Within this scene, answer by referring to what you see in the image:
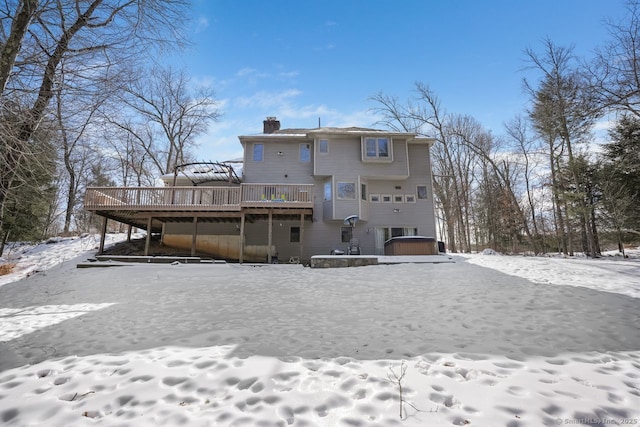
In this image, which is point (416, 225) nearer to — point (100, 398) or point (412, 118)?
point (412, 118)

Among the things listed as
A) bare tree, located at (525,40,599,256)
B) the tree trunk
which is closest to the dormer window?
bare tree, located at (525,40,599,256)

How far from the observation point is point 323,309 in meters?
5.43

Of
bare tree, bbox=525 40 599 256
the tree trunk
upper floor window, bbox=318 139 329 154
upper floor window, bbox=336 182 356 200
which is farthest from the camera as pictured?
upper floor window, bbox=318 139 329 154

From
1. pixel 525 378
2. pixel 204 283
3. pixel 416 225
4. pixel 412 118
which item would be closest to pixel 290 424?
pixel 525 378

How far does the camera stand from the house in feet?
48.7

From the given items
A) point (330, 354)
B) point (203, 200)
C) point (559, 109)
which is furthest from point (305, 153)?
point (330, 354)

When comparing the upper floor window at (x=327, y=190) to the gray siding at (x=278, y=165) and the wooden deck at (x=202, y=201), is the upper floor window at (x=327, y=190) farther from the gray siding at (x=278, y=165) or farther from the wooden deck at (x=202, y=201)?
the wooden deck at (x=202, y=201)

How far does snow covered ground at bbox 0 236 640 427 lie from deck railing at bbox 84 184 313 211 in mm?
5725

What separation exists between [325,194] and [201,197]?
6.43 m

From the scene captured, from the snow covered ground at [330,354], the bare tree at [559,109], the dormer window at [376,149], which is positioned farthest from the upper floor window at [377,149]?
the snow covered ground at [330,354]

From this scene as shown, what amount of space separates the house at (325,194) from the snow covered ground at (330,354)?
7827mm

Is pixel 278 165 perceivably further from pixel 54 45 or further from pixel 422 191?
pixel 54 45

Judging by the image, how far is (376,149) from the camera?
52.2 feet

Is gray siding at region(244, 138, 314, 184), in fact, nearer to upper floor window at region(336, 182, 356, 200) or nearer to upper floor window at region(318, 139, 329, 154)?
upper floor window at region(318, 139, 329, 154)
